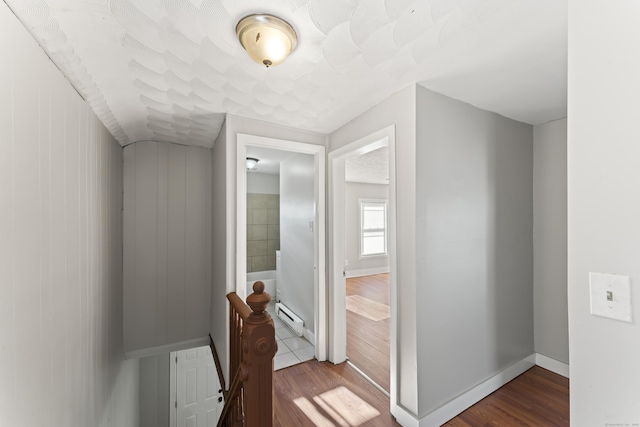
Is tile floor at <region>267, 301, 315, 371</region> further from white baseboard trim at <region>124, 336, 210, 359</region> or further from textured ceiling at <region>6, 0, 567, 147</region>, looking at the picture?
textured ceiling at <region>6, 0, 567, 147</region>

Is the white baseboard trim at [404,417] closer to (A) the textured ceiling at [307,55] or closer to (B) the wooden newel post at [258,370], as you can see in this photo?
(B) the wooden newel post at [258,370]

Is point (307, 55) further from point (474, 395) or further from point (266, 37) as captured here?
point (474, 395)

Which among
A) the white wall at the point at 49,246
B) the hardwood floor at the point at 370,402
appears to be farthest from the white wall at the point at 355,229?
the white wall at the point at 49,246

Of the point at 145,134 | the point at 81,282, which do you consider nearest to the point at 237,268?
the point at 81,282

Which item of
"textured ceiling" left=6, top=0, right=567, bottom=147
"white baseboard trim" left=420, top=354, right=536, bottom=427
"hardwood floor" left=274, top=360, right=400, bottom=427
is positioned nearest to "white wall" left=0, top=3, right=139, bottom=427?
"textured ceiling" left=6, top=0, right=567, bottom=147

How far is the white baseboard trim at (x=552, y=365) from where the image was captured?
A: 2323 millimetres

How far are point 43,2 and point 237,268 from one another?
5.77 feet

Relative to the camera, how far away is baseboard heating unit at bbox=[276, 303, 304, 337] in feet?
10.5

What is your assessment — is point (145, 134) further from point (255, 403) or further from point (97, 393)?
point (255, 403)

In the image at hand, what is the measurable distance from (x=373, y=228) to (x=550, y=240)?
4.54 metres

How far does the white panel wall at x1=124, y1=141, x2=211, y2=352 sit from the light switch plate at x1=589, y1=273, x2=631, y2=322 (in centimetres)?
323

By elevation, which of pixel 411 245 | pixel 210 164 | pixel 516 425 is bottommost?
pixel 516 425

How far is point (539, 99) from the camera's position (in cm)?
197

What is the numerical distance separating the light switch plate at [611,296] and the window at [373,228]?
19.1 ft
